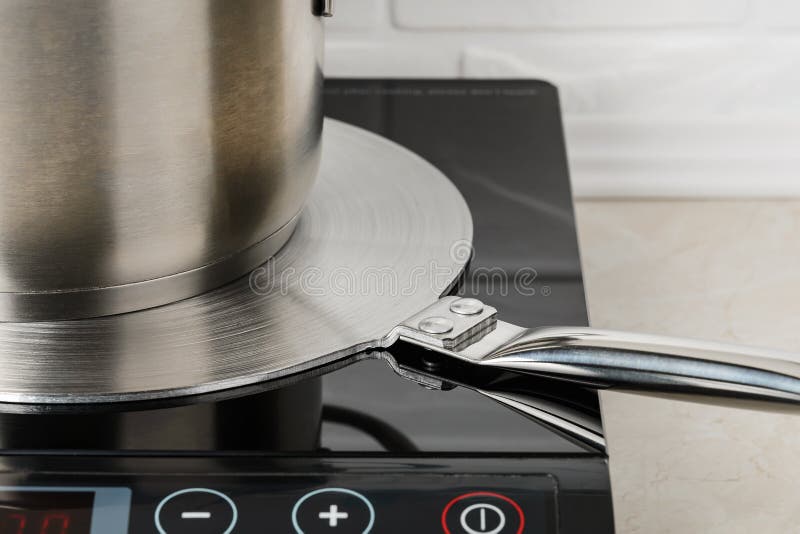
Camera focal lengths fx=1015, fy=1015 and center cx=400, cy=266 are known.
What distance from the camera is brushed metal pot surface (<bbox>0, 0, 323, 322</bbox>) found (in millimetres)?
396

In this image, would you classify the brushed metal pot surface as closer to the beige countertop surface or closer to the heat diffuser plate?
the heat diffuser plate

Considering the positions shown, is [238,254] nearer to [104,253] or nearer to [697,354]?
[104,253]

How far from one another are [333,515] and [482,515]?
57 mm

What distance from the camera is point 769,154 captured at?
0.89 metres

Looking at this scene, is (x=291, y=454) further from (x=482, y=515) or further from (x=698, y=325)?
(x=698, y=325)

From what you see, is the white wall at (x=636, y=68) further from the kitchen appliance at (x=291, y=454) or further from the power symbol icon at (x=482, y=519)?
the power symbol icon at (x=482, y=519)

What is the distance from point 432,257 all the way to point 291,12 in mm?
153

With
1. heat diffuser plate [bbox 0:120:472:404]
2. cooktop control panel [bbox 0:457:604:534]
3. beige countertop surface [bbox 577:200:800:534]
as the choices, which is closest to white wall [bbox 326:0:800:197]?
beige countertop surface [bbox 577:200:800:534]

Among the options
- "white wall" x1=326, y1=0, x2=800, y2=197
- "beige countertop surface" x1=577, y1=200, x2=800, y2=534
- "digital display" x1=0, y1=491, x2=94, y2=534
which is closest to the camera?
"digital display" x1=0, y1=491, x2=94, y2=534

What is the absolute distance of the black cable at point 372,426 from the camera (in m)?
0.42

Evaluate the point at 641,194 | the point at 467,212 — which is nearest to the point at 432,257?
the point at 467,212

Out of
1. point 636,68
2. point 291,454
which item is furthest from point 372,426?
point 636,68

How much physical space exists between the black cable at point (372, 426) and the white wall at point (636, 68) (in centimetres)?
51

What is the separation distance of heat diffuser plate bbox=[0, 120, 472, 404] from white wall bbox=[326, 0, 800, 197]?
31 cm
